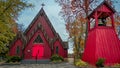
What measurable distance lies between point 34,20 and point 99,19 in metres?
18.3

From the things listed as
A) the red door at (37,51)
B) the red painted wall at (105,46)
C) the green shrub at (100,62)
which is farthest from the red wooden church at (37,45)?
the green shrub at (100,62)

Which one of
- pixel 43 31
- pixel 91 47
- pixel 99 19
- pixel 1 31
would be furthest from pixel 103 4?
pixel 43 31

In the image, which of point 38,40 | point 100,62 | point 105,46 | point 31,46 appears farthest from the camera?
point 38,40

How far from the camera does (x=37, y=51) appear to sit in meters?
38.0

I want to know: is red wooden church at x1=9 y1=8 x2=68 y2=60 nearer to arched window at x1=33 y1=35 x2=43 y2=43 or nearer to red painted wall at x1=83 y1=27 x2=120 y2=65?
arched window at x1=33 y1=35 x2=43 y2=43

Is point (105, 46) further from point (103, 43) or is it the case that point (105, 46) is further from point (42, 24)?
point (42, 24)

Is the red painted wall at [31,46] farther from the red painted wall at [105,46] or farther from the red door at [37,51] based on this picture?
the red painted wall at [105,46]

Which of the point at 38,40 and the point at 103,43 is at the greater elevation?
the point at 38,40

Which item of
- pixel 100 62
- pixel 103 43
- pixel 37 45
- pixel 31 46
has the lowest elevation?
pixel 100 62

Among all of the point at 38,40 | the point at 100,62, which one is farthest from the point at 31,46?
the point at 100,62

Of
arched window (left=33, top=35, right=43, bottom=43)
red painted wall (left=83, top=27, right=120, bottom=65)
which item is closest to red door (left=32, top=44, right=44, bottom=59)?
arched window (left=33, top=35, right=43, bottom=43)

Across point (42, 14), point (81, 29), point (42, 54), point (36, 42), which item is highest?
point (42, 14)

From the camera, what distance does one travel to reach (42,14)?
4112 centimetres

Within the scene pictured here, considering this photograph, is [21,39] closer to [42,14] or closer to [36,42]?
[36,42]
